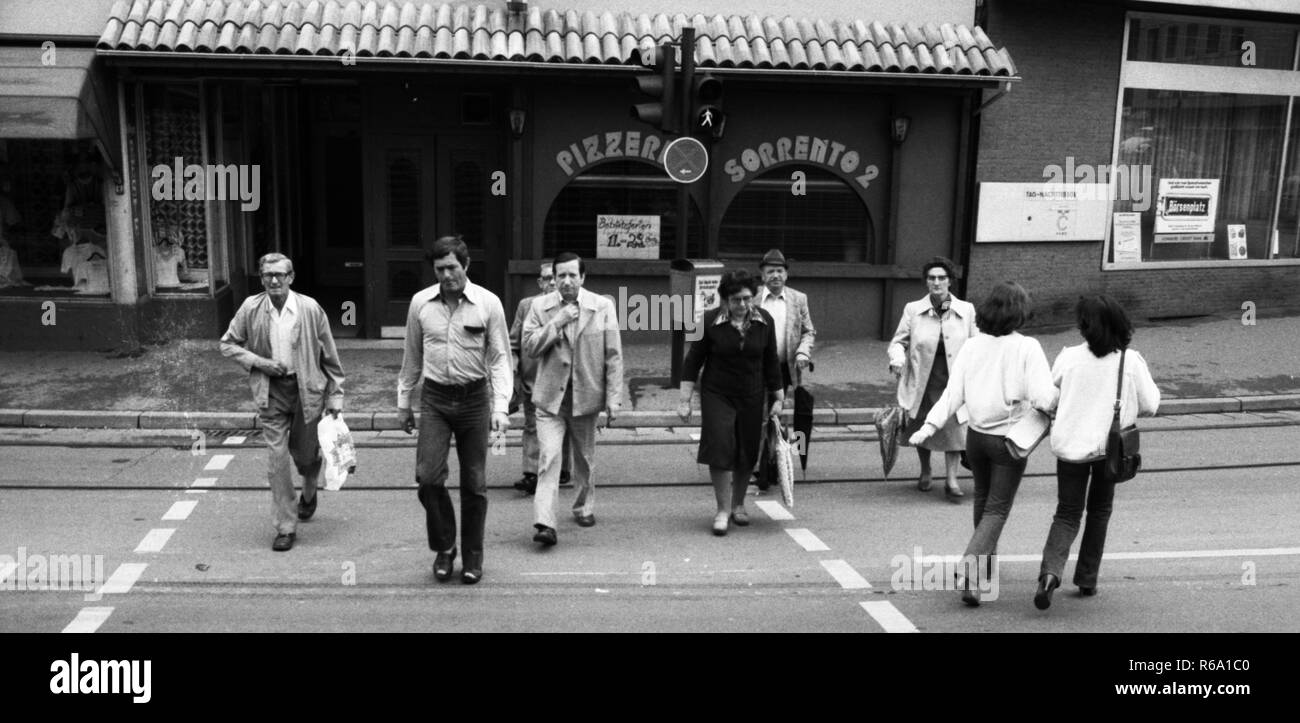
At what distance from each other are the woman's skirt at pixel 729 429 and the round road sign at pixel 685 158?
3.49 meters

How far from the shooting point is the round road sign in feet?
35.1

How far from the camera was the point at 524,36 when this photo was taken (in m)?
13.2

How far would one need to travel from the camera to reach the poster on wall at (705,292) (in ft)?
35.8

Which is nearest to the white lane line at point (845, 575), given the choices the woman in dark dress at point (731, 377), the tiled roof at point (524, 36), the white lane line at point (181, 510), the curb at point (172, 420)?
the woman in dark dress at point (731, 377)

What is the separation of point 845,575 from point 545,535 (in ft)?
5.91

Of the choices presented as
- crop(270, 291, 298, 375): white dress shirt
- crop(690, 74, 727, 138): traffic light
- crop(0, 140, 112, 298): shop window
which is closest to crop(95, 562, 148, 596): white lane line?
crop(270, 291, 298, 375): white dress shirt

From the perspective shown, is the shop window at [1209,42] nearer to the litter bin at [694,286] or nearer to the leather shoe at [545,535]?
the litter bin at [694,286]

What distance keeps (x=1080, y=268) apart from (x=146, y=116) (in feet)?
36.7

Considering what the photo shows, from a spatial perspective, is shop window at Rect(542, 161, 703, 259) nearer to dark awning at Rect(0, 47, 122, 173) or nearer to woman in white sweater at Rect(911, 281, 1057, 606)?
dark awning at Rect(0, 47, 122, 173)

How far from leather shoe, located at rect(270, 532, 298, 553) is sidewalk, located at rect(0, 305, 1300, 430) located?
3330 mm

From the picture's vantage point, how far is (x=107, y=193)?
43.6ft

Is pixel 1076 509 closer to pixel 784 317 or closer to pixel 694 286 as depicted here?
pixel 784 317
